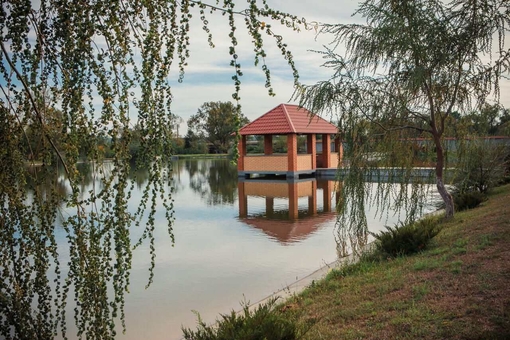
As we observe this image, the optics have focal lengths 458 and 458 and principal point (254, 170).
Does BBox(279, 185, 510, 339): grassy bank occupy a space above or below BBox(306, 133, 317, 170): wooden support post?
below

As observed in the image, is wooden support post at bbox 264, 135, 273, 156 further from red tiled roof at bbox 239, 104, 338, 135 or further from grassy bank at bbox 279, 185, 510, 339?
grassy bank at bbox 279, 185, 510, 339

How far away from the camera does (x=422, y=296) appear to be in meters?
4.55

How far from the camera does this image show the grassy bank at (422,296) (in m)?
3.78

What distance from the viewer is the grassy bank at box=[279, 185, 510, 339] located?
3783 mm

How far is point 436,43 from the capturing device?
7.24 metres

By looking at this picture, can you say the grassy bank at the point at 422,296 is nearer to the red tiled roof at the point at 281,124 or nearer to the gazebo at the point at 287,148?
the gazebo at the point at 287,148

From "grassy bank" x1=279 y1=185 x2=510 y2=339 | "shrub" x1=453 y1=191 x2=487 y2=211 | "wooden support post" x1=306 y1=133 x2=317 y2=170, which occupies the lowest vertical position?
"grassy bank" x1=279 y1=185 x2=510 y2=339

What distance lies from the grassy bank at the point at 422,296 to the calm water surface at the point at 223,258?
1262mm

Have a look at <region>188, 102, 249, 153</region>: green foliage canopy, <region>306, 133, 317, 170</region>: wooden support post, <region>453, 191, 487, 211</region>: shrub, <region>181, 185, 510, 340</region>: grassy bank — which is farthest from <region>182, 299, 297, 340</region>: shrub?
<region>188, 102, 249, 153</region>: green foliage canopy

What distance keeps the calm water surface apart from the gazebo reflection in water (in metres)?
0.03

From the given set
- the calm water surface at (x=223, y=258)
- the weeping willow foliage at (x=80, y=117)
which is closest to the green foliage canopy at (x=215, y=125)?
the calm water surface at (x=223, y=258)

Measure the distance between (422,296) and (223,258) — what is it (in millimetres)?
4466

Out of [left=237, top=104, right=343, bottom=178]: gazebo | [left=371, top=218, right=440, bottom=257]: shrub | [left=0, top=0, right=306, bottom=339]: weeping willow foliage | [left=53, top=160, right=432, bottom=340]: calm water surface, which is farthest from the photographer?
[left=237, top=104, right=343, bottom=178]: gazebo

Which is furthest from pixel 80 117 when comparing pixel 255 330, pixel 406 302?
pixel 406 302
